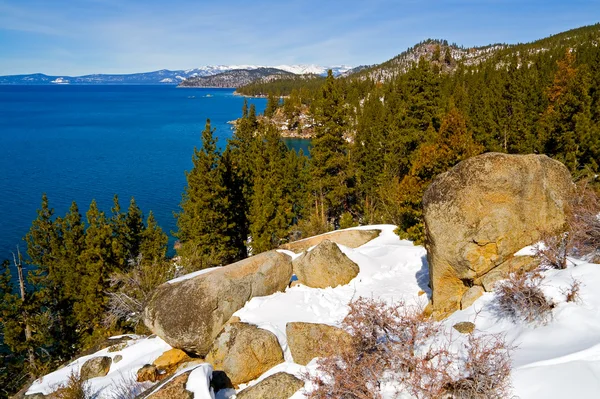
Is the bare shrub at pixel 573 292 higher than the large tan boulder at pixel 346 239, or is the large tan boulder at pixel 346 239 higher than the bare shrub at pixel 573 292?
the bare shrub at pixel 573 292

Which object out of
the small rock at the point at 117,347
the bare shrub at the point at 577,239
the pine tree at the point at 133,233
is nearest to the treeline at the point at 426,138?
the bare shrub at the point at 577,239

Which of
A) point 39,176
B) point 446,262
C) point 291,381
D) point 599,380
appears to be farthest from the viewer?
point 39,176

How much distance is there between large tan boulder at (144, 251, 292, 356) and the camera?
539 inches

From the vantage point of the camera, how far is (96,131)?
112 metres

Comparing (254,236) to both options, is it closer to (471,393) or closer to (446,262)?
(446,262)

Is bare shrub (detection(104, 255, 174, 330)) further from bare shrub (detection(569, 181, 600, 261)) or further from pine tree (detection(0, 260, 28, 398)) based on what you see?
bare shrub (detection(569, 181, 600, 261))

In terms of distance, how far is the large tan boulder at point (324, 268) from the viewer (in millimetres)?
16641

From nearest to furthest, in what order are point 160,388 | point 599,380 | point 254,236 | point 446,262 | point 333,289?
1. point 599,380
2. point 160,388
3. point 446,262
4. point 333,289
5. point 254,236

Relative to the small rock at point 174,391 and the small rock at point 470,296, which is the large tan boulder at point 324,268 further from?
the small rock at point 174,391

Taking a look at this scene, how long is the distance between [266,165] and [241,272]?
23.3 metres

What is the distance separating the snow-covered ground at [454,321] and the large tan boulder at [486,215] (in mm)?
1546

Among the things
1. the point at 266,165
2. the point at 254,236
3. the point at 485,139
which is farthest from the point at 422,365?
the point at 485,139

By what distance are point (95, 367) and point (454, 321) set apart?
42.8 feet

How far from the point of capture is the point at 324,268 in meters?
16.8
